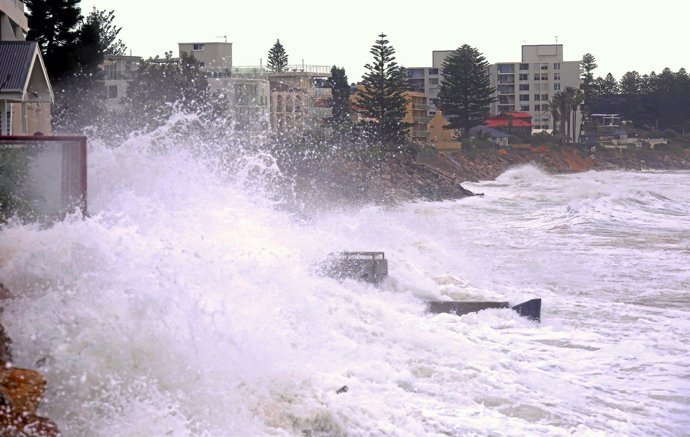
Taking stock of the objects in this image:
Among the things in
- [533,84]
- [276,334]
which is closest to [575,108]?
[533,84]

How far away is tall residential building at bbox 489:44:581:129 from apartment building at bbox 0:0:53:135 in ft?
323

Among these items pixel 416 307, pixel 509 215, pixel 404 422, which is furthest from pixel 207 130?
pixel 404 422

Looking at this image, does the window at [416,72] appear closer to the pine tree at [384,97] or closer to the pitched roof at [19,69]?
the pine tree at [384,97]

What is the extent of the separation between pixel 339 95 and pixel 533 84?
168 ft

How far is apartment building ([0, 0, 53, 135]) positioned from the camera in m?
20.7

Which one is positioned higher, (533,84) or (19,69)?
(533,84)

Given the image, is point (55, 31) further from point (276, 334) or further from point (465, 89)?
point (465, 89)

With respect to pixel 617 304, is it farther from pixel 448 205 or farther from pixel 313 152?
pixel 313 152

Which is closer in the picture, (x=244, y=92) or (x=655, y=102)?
(x=244, y=92)

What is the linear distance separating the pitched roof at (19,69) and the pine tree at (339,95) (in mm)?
44487

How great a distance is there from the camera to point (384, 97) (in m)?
67.4

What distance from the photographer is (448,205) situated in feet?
156

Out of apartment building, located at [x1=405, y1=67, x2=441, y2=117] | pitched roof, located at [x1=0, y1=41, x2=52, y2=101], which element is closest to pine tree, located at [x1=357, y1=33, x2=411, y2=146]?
pitched roof, located at [x1=0, y1=41, x2=52, y2=101]

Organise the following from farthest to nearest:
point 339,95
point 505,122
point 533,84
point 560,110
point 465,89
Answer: point 533,84 < point 560,110 < point 505,122 < point 465,89 < point 339,95
